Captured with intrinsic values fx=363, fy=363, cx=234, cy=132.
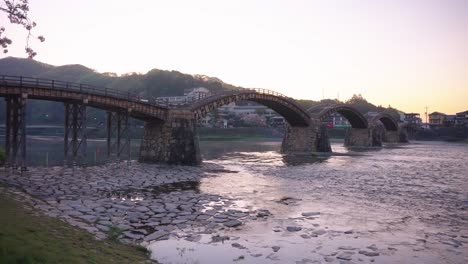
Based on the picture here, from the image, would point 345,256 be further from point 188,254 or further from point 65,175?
point 65,175

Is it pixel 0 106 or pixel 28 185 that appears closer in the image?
pixel 28 185

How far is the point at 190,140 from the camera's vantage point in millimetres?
32281

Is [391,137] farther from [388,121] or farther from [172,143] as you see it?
[172,143]

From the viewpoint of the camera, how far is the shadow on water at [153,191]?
17531 millimetres

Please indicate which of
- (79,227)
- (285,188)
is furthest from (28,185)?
(285,188)

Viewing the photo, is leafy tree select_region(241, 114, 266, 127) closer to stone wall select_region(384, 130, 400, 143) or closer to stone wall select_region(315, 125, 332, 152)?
stone wall select_region(384, 130, 400, 143)

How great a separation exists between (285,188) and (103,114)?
4494 inches

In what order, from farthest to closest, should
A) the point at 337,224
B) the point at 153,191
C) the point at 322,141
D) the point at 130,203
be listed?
1. the point at 322,141
2. the point at 153,191
3. the point at 130,203
4. the point at 337,224

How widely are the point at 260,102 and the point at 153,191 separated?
33.7 metres

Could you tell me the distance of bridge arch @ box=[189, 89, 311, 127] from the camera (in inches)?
1465

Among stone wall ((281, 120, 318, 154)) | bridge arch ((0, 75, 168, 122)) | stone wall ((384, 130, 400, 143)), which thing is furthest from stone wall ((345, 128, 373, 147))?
bridge arch ((0, 75, 168, 122))

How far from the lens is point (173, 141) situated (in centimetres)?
3216

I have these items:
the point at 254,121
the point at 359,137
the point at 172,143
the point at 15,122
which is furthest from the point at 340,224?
the point at 254,121

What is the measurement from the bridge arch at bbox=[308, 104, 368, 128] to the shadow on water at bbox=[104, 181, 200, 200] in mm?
38710
